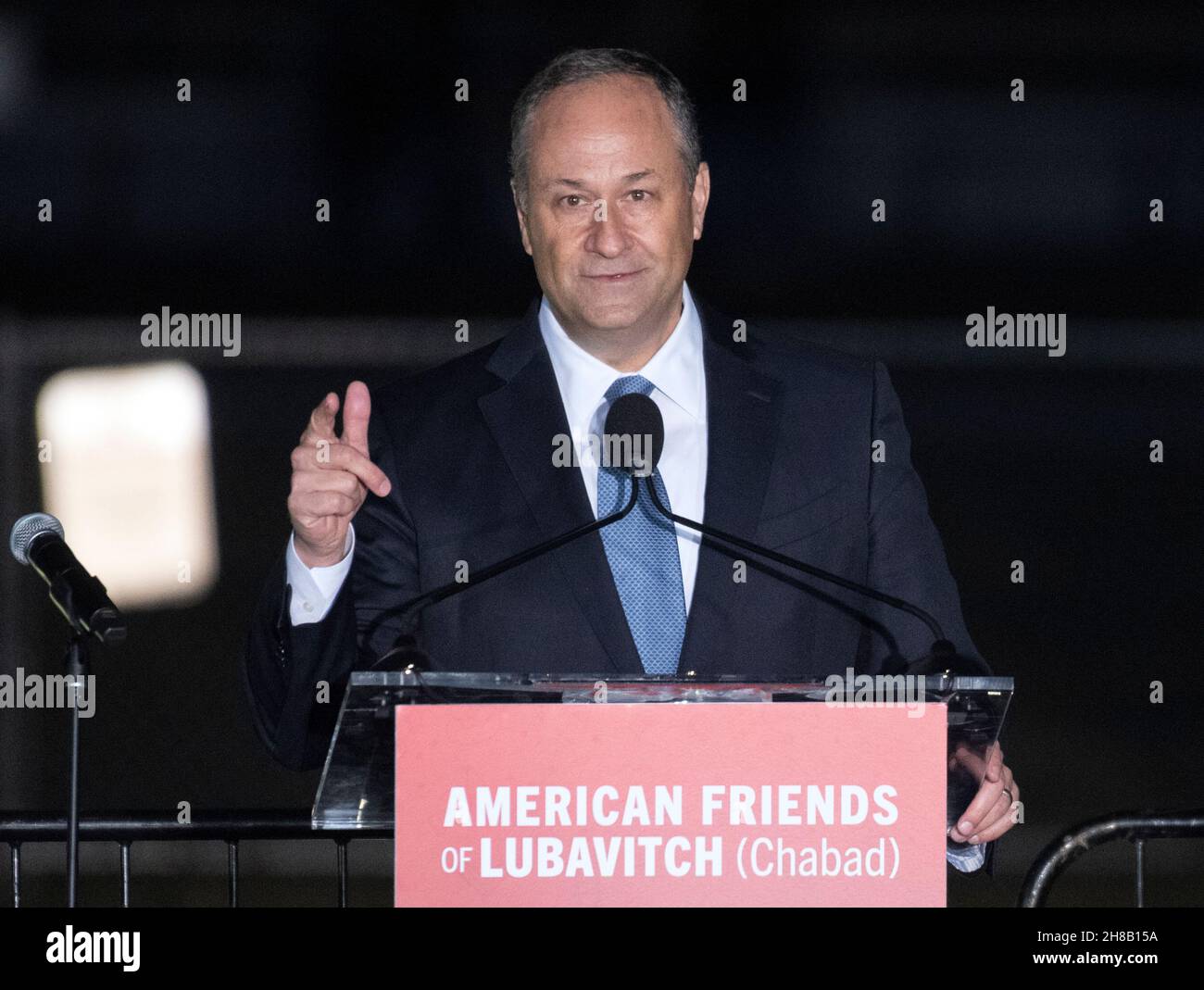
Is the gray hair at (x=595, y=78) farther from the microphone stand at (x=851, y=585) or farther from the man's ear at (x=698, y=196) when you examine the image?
the microphone stand at (x=851, y=585)

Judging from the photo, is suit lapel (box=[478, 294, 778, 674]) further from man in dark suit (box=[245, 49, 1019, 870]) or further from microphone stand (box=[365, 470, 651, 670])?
microphone stand (box=[365, 470, 651, 670])

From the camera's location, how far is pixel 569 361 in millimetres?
1930

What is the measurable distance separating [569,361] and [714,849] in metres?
0.81

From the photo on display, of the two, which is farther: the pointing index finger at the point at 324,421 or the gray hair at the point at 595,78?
the gray hair at the point at 595,78

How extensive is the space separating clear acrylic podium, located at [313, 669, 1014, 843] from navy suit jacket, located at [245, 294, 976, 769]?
36 centimetres

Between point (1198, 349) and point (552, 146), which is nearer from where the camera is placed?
point (552, 146)

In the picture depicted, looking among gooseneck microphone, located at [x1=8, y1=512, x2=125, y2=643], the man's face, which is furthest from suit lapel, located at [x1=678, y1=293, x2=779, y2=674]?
gooseneck microphone, located at [x1=8, y1=512, x2=125, y2=643]

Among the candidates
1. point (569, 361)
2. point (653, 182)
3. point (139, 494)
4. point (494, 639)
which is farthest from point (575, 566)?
point (139, 494)

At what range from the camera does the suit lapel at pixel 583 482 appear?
5.62 ft

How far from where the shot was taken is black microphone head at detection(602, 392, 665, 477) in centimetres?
148

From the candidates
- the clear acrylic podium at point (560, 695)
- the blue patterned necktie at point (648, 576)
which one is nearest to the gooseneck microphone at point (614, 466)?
the clear acrylic podium at point (560, 695)

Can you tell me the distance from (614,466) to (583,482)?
0.88 ft

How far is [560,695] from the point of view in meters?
1.29
